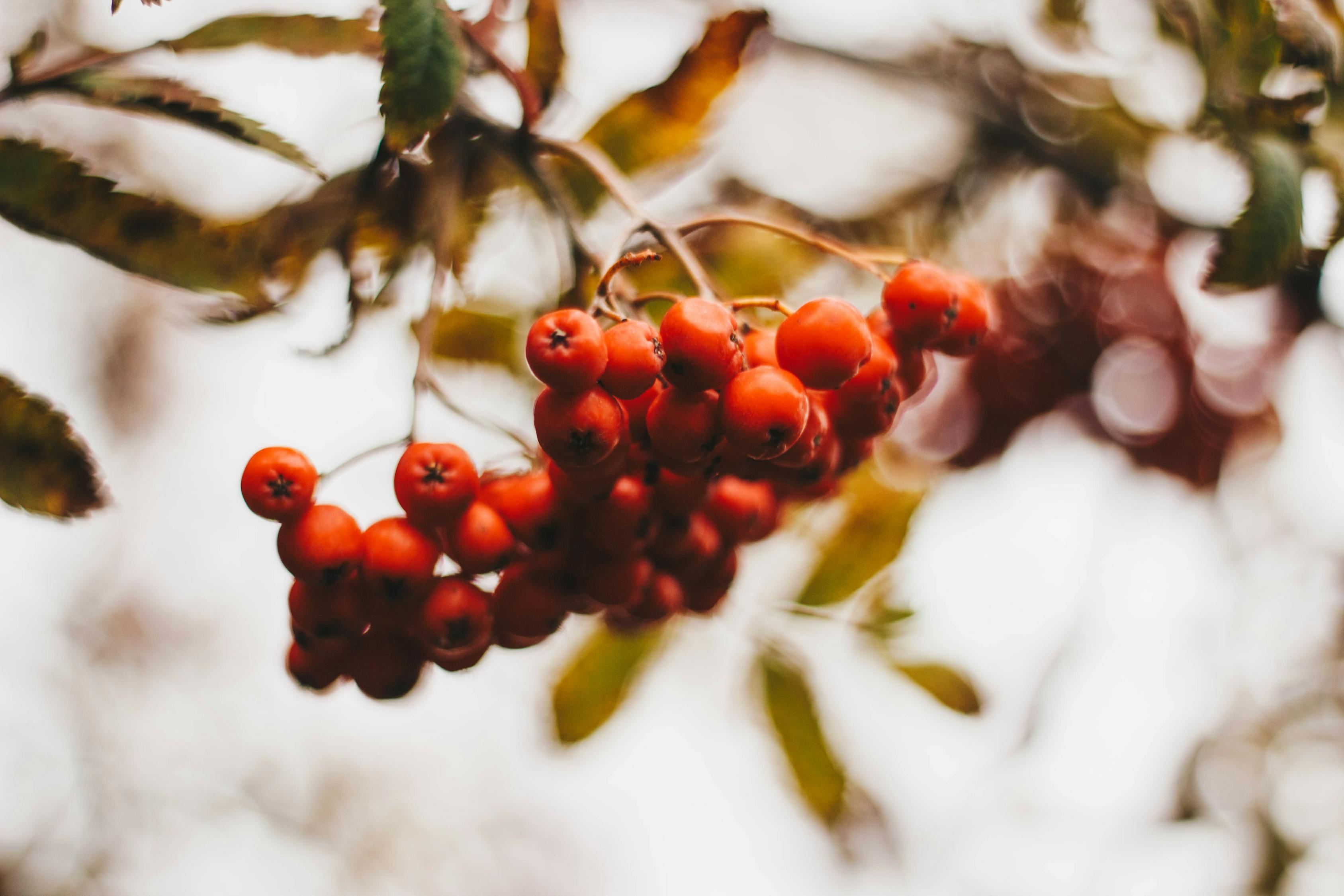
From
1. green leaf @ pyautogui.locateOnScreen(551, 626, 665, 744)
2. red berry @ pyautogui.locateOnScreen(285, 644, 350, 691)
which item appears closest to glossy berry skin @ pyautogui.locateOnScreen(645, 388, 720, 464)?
red berry @ pyautogui.locateOnScreen(285, 644, 350, 691)

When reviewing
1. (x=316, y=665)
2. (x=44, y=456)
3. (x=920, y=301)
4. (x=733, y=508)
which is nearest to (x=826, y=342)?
(x=920, y=301)

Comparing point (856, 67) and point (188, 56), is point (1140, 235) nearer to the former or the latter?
point (856, 67)

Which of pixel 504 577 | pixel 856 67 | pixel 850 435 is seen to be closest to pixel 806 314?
pixel 850 435

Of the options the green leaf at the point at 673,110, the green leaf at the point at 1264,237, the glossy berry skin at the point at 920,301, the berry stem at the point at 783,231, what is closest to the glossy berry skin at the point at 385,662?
the berry stem at the point at 783,231

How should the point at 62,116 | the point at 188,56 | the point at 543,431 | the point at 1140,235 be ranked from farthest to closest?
the point at 62,116 → the point at 1140,235 → the point at 188,56 → the point at 543,431

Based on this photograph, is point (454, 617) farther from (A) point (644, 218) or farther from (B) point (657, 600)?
(A) point (644, 218)

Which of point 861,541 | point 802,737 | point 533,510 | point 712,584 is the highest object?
point 533,510

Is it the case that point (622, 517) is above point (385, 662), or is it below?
above
